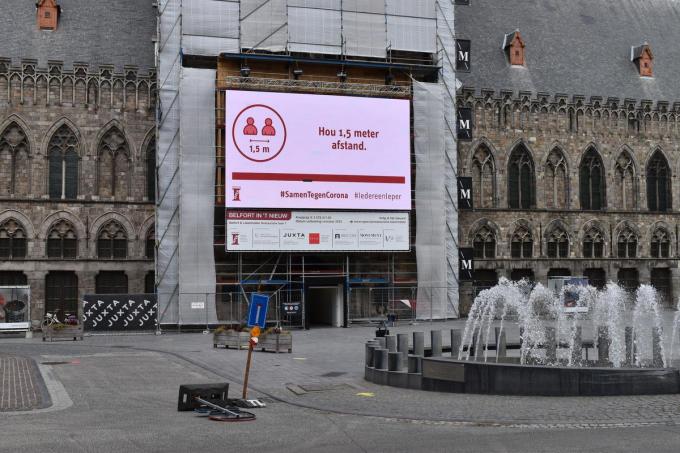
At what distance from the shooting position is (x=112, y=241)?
135 feet

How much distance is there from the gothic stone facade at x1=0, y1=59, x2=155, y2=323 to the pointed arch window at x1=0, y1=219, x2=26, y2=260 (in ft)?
0.16

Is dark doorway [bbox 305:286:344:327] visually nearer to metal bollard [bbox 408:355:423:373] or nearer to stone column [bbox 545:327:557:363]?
stone column [bbox 545:327:557:363]

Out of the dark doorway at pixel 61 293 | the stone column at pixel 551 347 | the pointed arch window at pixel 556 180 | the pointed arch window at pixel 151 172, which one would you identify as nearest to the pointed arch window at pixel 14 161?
the dark doorway at pixel 61 293

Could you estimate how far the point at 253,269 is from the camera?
39469mm

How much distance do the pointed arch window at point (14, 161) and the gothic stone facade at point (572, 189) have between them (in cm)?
2292

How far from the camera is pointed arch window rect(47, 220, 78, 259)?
4016 centimetres

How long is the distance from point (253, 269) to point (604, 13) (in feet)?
106

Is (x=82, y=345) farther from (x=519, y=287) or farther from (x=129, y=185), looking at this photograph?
(x=519, y=287)

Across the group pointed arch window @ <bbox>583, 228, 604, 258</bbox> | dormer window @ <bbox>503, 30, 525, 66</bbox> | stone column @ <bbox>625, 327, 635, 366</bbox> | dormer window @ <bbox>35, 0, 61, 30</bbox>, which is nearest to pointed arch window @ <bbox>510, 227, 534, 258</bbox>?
pointed arch window @ <bbox>583, 228, 604, 258</bbox>

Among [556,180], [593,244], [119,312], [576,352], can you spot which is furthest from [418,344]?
[593,244]

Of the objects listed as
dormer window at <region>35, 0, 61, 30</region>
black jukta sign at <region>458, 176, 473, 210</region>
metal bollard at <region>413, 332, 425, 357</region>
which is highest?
dormer window at <region>35, 0, 61, 30</region>

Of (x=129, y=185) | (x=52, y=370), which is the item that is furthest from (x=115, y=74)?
(x=52, y=370)

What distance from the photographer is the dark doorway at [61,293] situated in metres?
40.1

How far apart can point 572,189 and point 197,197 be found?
22.9 metres
